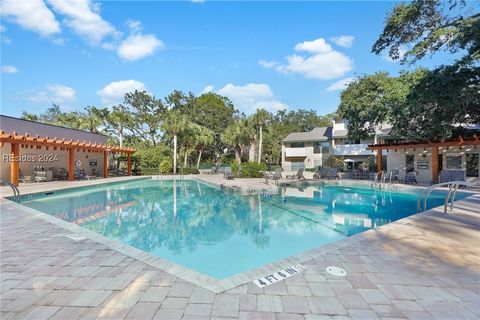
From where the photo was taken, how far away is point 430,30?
1366 cm

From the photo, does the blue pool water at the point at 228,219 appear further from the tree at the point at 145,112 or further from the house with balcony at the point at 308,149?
the tree at the point at 145,112

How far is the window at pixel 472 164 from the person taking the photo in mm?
16844

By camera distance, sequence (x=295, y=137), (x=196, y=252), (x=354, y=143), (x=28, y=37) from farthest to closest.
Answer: (x=295, y=137) < (x=354, y=143) < (x=28, y=37) < (x=196, y=252)

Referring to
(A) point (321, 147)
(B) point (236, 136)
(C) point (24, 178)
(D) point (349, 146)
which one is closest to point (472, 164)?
(D) point (349, 146)

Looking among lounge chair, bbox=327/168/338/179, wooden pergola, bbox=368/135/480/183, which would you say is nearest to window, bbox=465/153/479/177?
wooden pergola, bbox=368/135/480/183

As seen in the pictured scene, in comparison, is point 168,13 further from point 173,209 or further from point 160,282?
point 160,282

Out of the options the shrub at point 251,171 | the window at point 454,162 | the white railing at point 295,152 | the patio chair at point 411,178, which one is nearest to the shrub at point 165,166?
the shrub at point 251,171

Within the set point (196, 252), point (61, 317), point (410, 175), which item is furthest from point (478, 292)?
point (410, 175)

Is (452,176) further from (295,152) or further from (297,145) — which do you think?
(297,145)

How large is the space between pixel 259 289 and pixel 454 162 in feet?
66.0

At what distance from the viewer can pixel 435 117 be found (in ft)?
46.4

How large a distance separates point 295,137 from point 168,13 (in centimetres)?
2378

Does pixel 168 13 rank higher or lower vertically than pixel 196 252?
higher

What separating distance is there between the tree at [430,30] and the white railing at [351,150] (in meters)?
14.3
